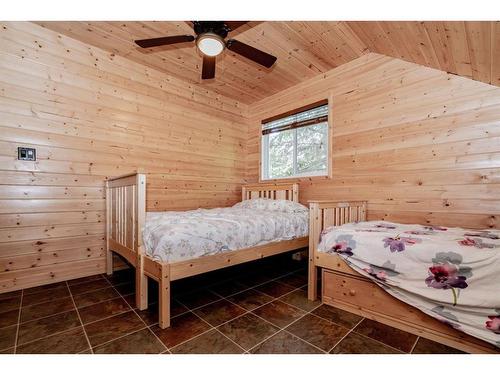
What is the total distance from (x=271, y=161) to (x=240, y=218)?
1891 mm

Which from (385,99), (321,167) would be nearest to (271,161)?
(321,167)

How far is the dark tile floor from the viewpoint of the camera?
143 cm

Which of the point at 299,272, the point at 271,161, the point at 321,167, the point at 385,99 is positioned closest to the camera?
the point at 385,99

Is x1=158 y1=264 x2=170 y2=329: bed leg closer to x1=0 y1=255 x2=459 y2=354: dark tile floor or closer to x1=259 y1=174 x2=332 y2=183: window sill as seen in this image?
x1=0 y1=255 x2=459 y2=354: dark tile floor

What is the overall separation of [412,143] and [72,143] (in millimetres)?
3473

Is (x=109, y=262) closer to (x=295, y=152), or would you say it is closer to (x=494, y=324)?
(x=295, y=152)

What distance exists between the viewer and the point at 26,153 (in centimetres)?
232

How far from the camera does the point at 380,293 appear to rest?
171cm

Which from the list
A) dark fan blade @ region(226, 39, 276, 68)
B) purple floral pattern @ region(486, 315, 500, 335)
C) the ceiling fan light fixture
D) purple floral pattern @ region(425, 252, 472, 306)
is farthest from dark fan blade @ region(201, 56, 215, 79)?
purple floral pattern @ region(486, 315, 500, 335)

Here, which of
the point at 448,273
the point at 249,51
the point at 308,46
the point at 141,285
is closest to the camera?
the point at 448,273

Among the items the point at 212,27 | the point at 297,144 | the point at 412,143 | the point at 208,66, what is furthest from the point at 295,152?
the point at 212,27

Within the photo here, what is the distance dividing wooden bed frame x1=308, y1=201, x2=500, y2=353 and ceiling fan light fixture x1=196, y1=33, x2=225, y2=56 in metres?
1.51

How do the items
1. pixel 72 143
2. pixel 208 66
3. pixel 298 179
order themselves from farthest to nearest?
pixel 298 179, pixel 72 143, pixel 208 66
